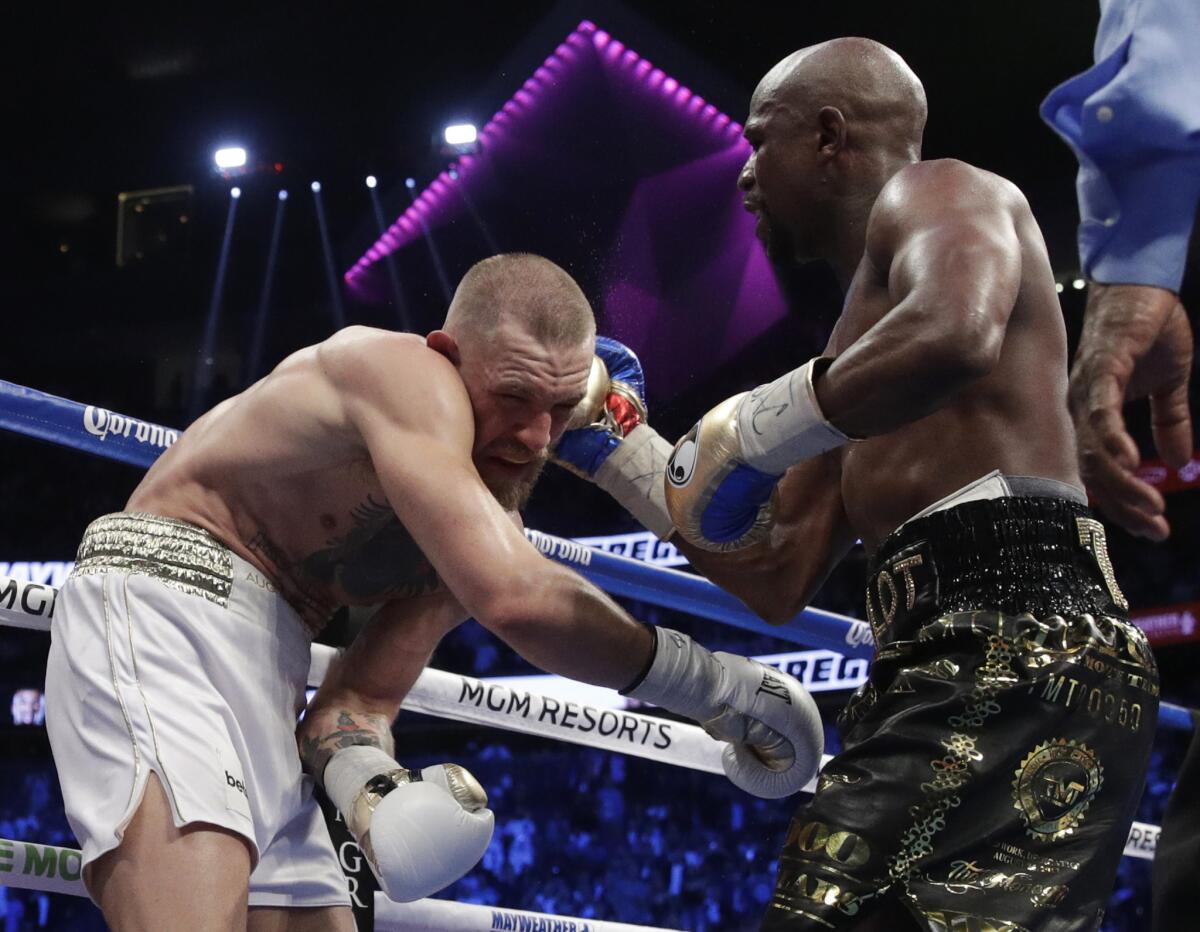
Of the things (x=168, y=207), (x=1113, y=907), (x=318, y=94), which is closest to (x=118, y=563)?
(x=1113, y=907)

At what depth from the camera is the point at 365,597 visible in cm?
184

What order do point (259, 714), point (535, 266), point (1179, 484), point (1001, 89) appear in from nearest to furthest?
point (259, 714) < point (535, 266) < point (1179, 484) < point (1001, 89)

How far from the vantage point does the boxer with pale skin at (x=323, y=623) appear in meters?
1.48

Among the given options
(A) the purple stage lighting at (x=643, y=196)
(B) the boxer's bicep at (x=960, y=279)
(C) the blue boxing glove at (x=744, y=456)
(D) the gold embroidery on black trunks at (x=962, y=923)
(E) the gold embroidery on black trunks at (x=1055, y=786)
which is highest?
(A) the purple stage lighting at (x=643, y=196)

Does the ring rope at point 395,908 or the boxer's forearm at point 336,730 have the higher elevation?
the boxer's forearm at point 336,730

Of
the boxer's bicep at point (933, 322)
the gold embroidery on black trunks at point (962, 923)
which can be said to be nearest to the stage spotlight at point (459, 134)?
the boxer's bicep at point (933, 322)

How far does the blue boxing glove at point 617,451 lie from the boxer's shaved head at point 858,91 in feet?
1.67

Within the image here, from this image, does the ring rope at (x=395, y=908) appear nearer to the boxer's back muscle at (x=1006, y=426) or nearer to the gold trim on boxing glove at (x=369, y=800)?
the gold trim on boxing glove at (x=369, y=800)

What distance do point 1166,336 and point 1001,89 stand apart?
8.50 meters

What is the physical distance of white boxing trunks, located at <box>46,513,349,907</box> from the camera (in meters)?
1.50

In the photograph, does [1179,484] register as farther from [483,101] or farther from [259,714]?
[259,714]

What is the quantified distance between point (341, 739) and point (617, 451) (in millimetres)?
643

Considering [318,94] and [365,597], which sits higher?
[318,94]

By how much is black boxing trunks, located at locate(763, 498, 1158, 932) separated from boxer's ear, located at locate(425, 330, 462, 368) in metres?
0.70
